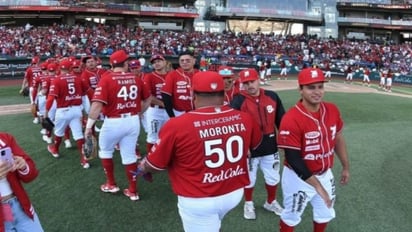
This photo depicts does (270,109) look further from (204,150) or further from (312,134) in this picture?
(204,150)

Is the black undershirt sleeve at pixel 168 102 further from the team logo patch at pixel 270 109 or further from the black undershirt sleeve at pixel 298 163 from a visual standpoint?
the black undershirt sleeve at pixel 298 163

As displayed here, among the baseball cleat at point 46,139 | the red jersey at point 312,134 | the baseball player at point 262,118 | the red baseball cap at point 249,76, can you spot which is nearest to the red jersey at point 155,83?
the baseball player at point 262,118

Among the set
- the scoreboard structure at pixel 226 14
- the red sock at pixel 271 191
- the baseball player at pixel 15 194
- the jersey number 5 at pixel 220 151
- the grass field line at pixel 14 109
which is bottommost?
the red sock at pixel 271 191

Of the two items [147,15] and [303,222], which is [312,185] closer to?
[303,222]

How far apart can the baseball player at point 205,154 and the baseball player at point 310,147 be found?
657 millimetres

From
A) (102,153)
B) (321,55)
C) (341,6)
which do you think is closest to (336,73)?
(321,55)

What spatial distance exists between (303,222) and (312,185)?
171 cm

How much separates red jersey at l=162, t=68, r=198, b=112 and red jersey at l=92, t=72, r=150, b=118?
0.81 metres

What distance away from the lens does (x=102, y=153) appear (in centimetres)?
604

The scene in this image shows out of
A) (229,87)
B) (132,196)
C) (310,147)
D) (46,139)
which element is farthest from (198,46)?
(310,147)

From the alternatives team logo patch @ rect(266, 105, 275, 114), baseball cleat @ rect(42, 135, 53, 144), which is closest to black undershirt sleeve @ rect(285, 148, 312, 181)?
team logo patch @ rect(266, 105, 275, 114)

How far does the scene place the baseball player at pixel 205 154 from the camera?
3.14m

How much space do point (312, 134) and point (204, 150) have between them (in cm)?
132

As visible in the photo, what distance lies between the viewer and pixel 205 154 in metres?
3.17
